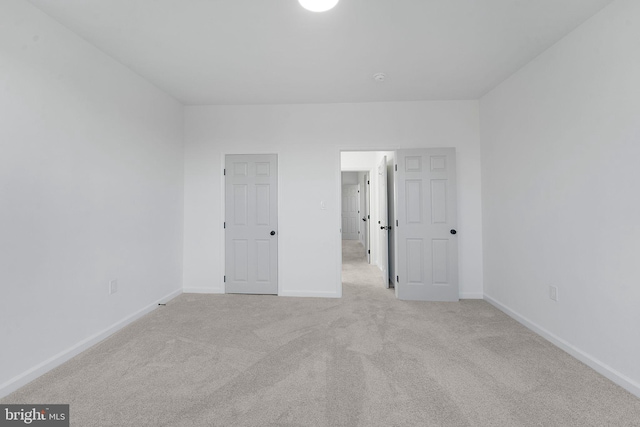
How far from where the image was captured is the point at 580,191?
2.15 m

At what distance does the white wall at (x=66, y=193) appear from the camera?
1798 millimetres

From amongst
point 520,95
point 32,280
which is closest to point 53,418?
point 32,280

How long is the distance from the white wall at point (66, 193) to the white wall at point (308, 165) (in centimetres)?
68

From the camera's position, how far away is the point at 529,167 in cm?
272

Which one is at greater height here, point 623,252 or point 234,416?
point 623,252

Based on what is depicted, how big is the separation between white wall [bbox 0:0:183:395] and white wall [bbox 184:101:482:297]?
0.68 metres

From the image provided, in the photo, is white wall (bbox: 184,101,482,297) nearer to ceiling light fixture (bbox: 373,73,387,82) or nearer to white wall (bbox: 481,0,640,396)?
white wall (bbox: 481,0,640,396)

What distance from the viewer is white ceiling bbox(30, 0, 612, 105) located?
195 centimetres

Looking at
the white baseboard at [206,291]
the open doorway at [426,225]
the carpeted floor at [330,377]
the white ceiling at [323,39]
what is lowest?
the carpeted floor at [330,377]

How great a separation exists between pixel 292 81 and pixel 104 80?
1.84m

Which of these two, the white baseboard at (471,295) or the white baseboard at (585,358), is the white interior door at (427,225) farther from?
the white baseboard at (585,358)

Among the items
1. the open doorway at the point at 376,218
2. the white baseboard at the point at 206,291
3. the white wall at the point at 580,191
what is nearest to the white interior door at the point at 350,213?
the open doorway at the point at 376,218

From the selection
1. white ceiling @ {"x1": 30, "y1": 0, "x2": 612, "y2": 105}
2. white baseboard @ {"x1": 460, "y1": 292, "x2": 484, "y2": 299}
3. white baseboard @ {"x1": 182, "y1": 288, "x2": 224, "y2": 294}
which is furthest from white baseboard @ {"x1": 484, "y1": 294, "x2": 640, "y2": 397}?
white baseboard @ {"x1": 182, "y1": 288, "x2": 224, "y2": 294}

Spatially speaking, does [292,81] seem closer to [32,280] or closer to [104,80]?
[104,80]
